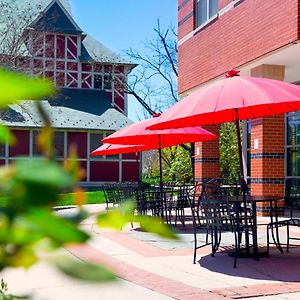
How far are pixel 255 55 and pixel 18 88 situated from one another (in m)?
12.0

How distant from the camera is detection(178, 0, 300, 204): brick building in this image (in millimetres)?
11438

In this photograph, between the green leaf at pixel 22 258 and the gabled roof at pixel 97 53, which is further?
the gabled roof at pixel 97 53

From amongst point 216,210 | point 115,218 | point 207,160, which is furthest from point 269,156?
point 115,218

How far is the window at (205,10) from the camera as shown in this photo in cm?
1480

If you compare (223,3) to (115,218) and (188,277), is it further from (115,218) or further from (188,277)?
(115,218)

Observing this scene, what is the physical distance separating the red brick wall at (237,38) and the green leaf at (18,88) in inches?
405

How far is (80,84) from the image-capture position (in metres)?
35.5

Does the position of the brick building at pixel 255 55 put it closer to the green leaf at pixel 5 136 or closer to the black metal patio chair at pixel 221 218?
the black metal patio chair at pixel 221 218

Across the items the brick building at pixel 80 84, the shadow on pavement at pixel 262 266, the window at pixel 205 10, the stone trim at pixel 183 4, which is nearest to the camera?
the shadow on pavement at pixel 262 266

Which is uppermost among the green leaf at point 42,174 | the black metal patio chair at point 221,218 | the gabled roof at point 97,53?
the gabled roof at point 97,53

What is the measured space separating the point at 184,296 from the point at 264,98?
2.39m

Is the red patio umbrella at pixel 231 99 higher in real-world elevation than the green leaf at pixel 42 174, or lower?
higher

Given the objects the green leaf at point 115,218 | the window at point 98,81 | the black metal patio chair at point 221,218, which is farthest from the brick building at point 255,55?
the window at point 98,81

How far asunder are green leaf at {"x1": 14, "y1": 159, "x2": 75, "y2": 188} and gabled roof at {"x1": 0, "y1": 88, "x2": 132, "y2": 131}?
30.1m
